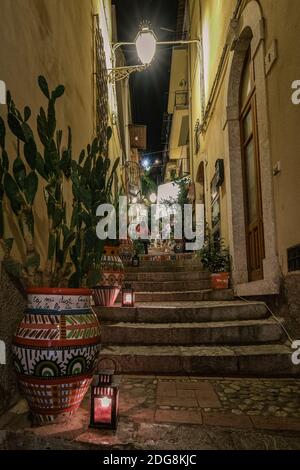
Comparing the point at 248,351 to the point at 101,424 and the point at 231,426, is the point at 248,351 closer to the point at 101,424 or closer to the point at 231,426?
the point at 231,426

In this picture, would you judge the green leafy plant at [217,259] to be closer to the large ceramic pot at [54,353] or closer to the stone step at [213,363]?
the stone step at [213,363]

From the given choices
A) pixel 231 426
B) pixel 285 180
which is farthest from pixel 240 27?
pixel 231 426

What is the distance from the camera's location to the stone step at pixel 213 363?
10.7ft

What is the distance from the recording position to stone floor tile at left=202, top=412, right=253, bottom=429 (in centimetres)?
217

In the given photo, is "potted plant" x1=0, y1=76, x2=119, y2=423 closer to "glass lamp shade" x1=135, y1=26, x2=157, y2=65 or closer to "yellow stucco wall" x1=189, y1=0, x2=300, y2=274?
"yellow stucco wall" x1=189, y1=0, x2=300, y2=274

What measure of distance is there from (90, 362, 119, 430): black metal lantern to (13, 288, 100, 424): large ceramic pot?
14 cm

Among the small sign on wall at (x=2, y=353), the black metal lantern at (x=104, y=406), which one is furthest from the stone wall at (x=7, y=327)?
the black metal lantern at (x=104, y=406)

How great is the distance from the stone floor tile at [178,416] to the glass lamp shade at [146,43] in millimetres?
6592

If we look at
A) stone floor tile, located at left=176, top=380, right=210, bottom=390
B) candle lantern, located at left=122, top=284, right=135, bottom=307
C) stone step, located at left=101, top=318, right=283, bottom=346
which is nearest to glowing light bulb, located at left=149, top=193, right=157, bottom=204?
candle lantern, located at left=122, top=284, right=135, bottom=307

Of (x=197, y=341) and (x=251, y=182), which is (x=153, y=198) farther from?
(x=197, y=341)

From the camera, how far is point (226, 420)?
225 cm

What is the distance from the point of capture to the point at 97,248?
260 cm

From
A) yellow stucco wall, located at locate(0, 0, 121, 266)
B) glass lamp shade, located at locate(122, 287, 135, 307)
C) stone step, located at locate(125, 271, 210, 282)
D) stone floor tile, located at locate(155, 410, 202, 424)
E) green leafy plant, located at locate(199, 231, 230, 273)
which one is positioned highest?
yellow stucco wall, located at locate(0, 0, 121, 266)

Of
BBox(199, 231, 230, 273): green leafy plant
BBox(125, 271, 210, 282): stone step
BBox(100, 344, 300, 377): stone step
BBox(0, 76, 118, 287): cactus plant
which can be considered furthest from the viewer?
BBox(125, 271, 210, 282): stone step
